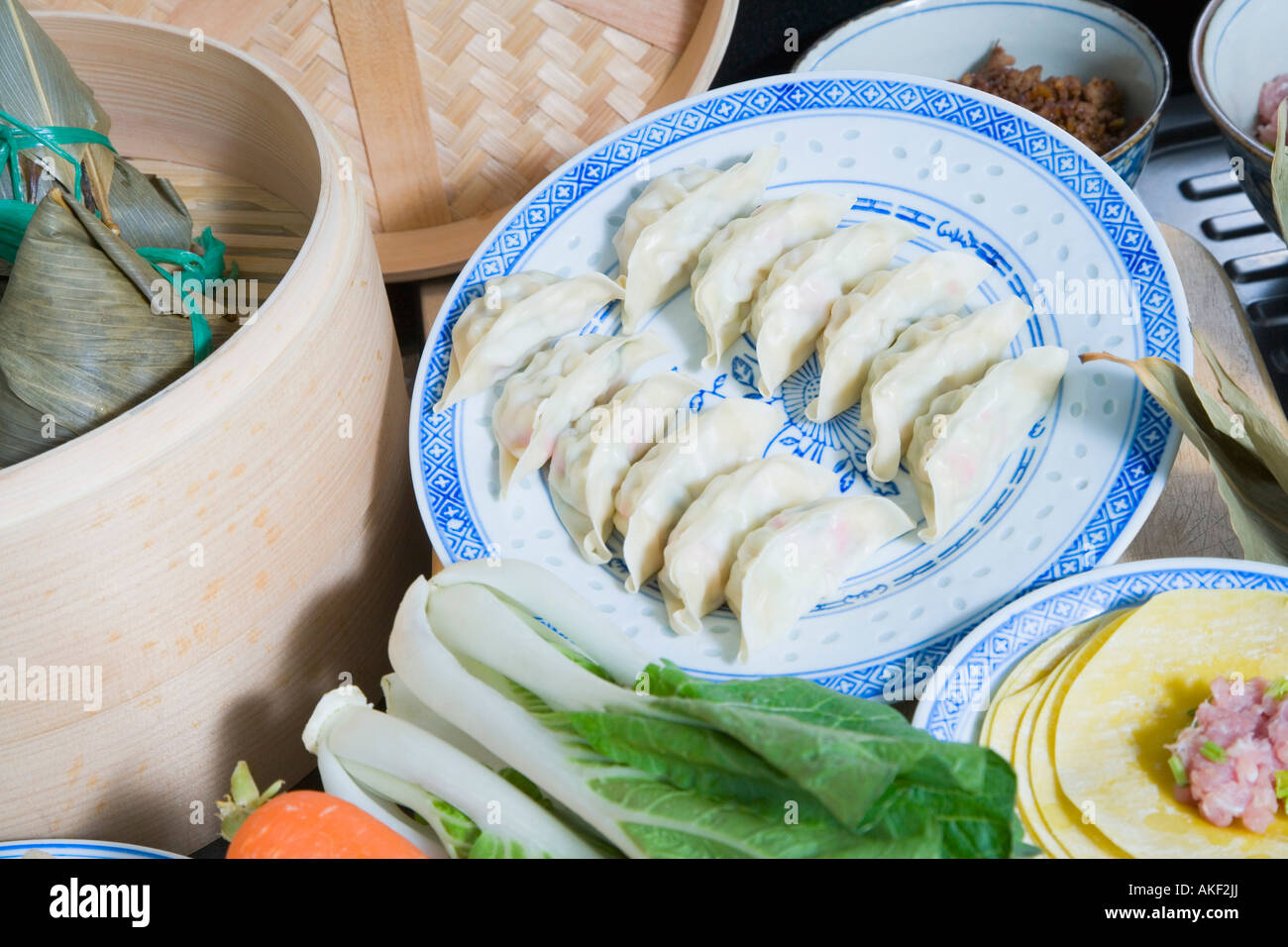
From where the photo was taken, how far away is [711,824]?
0.70m

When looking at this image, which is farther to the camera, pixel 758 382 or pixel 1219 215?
pixel 1219 215

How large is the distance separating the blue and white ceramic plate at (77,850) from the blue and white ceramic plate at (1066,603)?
0.63 metres

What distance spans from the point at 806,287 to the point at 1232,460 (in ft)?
1.47

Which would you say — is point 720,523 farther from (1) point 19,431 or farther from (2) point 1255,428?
(1) point 19,431

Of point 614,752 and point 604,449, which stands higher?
point 604,449

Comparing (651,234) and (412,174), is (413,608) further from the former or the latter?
(412,174)

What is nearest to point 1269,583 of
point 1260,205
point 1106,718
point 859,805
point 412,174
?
point 1106,718

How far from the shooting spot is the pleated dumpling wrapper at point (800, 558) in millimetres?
965

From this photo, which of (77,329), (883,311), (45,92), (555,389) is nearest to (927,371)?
(883,311)

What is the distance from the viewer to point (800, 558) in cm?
99

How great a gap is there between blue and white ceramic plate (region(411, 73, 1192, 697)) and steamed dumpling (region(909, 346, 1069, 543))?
20 mm

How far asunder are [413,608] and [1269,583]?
2.25 ft

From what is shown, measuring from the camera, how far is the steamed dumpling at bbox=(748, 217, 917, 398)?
1.16 meters

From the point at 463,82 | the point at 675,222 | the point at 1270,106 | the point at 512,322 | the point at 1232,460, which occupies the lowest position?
the point at 1232,460
